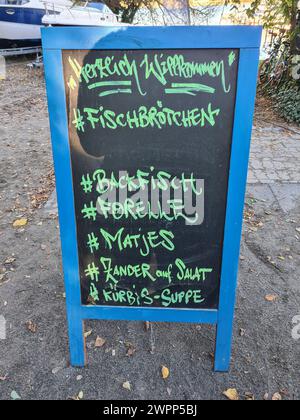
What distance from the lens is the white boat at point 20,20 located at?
45.7ft

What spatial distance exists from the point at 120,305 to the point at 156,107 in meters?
1.13

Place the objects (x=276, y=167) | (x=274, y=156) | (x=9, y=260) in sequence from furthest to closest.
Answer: (x=274, y=156) → (x=276, y=167) → (x=9, y=260)

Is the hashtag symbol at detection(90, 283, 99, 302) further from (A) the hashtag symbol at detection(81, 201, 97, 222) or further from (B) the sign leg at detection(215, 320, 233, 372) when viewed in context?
(B) the sign leg at detection(215, 320, 233, 372)

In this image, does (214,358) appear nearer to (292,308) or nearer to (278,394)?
(278,394)

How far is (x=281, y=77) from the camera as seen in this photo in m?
8.95

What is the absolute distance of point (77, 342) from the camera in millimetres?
2264

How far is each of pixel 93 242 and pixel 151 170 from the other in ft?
1.68

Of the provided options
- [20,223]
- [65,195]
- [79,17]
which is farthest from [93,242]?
[79,17]

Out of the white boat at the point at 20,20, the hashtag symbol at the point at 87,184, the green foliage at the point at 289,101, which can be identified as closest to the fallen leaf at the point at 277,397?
the hashtag symbol at the point at 87,184

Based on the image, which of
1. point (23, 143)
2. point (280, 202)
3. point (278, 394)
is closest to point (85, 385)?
point (278, 394)

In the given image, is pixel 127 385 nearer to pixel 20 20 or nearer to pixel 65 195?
pixel 65 195

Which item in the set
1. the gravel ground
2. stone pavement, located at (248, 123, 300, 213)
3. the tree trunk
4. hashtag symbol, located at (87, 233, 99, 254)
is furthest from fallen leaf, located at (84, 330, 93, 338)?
the tree trunk

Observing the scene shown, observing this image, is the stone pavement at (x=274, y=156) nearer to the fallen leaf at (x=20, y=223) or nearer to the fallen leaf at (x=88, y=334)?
the fallen leaf at (x=20, y=223)

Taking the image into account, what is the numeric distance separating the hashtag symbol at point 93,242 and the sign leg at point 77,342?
0.47m
